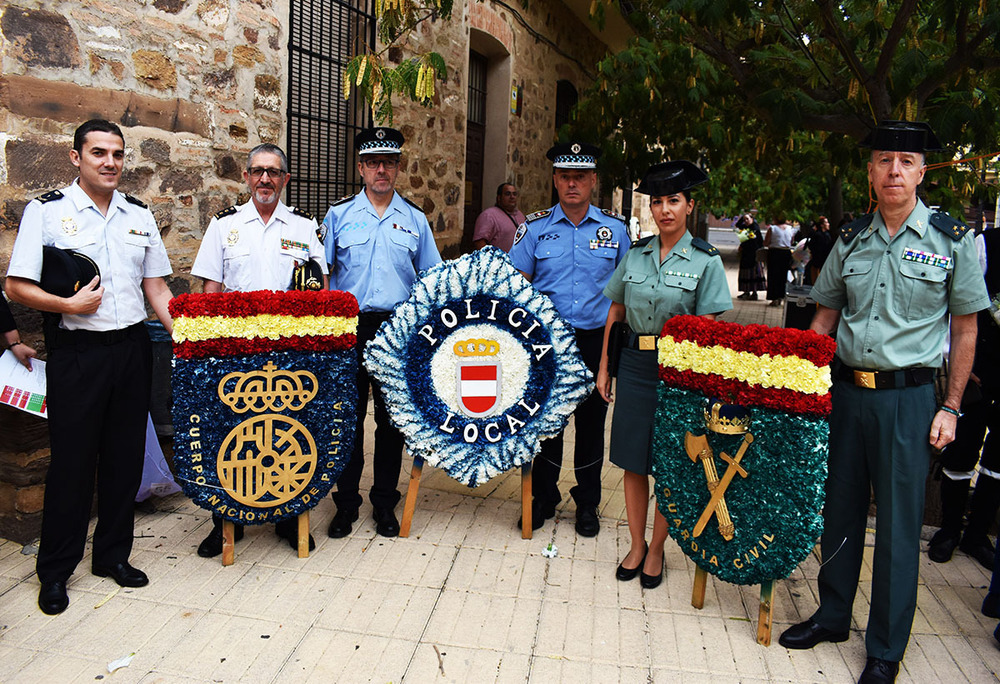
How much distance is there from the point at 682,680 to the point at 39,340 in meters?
3.48

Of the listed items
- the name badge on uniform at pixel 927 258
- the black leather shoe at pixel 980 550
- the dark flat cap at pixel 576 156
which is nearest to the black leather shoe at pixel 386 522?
the dark flat cap at pixel 576 156

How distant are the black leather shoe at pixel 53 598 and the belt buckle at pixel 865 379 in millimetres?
3454

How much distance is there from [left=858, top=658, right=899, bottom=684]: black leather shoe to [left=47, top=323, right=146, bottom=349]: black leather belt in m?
3.44

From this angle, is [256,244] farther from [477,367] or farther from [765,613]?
[765,613]

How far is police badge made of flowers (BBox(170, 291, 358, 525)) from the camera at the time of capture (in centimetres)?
369

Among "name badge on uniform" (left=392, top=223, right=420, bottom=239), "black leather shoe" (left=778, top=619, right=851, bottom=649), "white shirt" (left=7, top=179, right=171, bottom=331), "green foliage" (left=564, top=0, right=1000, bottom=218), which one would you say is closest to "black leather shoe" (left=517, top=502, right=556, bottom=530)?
"black leather shoe" (left=778, top=619, right=851, bottom=649)

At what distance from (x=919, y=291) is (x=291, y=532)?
10.4 feet

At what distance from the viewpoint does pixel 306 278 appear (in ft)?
13.5

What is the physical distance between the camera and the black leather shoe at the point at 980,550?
13.9 ft

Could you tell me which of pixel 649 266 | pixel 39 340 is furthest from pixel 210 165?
pixel 649 266

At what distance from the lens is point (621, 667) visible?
315 centimetres

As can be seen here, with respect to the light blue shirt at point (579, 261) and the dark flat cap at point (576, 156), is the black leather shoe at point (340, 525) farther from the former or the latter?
the dark flat cap at point (576, 156)

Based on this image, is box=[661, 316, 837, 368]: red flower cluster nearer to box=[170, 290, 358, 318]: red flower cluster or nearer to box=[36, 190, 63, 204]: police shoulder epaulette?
box=[170, 290, 358, 318]: red flower cluster

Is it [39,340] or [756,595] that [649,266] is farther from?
[39,340]
